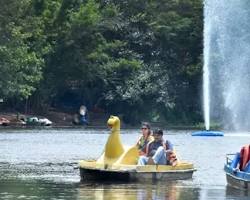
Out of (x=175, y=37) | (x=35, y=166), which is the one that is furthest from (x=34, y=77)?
(x=35, y=166)

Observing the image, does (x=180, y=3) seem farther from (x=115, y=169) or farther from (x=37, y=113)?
(x=115, y=169)

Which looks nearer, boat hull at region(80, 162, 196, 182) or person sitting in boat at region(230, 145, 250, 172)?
person sitting in boat at region(230, 145, 250, 172)

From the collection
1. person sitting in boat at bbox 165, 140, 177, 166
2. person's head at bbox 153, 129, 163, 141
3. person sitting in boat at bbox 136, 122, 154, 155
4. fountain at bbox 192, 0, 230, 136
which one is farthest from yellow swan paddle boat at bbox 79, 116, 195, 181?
fountain at bbox 192, 0, 230, 136

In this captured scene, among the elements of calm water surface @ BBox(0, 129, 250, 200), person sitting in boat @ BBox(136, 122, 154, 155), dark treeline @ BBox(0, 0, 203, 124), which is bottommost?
calm water surface @ BBox(0, 129, 250, 200)

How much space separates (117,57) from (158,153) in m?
59.1

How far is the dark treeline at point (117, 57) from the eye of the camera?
90.1m

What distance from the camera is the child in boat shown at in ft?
118

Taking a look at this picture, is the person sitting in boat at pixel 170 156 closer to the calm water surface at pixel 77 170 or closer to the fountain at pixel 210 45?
the calm water surface at pixel 77 170

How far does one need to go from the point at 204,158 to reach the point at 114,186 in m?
16.2

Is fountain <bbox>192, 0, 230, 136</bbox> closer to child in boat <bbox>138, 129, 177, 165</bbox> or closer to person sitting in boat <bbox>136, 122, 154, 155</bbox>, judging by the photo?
person sitting in boat <bbox>136, 122, 154, 155</bbox>

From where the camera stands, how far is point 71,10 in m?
91.8

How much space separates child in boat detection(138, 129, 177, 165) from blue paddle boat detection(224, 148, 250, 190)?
1.82 meters

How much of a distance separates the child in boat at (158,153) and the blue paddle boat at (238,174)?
1816mm

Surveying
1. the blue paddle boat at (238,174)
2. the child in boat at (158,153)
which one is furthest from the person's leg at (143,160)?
the blue paddle boat at (238,174)
